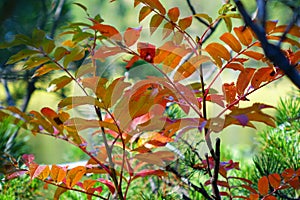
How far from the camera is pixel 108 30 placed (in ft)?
1.34

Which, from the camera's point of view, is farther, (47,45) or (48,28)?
(48,28)

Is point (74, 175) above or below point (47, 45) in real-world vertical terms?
below

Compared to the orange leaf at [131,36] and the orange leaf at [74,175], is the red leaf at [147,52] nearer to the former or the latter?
the orange leaf at [131,36]

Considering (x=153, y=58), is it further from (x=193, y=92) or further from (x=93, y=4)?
(x=93, y=4)

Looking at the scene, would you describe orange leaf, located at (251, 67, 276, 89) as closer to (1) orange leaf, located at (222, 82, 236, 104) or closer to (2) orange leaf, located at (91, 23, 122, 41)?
(1) orange leaf, located at (222, 82, 236, 104)

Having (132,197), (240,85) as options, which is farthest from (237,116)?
(132,197)

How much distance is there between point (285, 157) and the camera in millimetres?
622

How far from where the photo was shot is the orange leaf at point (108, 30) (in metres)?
0.40

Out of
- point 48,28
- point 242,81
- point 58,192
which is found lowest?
point 58,192

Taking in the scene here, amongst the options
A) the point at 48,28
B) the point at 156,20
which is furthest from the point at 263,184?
the point at 48,28

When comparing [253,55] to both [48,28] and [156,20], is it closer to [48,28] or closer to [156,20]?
[156,20]

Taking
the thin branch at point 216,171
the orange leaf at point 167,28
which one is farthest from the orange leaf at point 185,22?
the thin branch at point 216,171

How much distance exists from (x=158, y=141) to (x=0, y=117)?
16 centimetres

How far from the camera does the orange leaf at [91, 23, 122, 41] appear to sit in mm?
397
